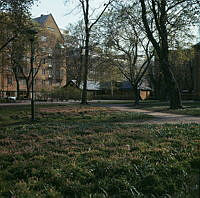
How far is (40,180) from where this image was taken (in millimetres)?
4523

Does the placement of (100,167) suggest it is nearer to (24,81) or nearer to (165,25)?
(165,25)

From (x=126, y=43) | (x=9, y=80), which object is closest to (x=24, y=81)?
(x=9, y=80)

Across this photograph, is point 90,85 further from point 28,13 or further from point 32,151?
point 32,151

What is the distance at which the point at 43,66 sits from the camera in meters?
71.4

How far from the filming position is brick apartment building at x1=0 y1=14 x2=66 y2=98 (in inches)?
1834

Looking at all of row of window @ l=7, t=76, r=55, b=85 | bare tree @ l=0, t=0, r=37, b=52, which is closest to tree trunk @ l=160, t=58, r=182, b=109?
bare tree @ l=0, t=0, r=37, b=52

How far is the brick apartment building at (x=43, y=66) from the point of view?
46.6 m

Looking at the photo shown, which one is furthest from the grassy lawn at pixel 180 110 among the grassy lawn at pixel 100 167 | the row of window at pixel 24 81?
the row of window at pixel 24 81

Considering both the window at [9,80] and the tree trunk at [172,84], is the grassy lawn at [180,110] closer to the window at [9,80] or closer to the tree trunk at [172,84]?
the tree trunk at [172,84]

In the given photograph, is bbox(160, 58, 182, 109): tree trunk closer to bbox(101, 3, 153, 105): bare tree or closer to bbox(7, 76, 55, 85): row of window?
bbox(101, 3, 153, 105): bare tree

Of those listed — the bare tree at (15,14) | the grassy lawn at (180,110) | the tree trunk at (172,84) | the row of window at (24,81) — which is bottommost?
the grassy lawn at (180,110)

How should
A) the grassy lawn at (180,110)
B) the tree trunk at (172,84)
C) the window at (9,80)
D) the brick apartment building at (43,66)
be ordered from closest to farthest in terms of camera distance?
the grassy lawn at (180,110) < the tree trunk at (172,84) < the brick apartment building at (43,66) < the window at (9,80)

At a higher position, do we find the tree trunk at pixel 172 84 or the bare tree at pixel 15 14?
the bare tree at pixel 15 14

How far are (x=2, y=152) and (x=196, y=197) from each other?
449 centimetres
